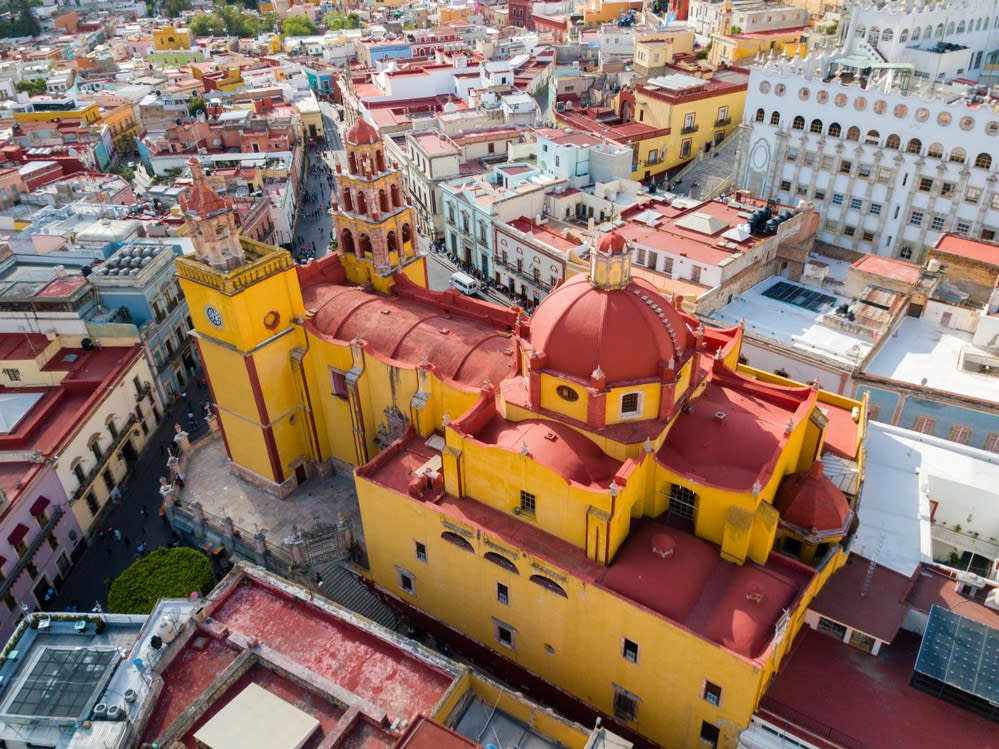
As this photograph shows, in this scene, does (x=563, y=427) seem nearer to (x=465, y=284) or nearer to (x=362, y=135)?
(x=362, y=135)

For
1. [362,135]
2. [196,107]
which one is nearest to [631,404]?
[362,135]

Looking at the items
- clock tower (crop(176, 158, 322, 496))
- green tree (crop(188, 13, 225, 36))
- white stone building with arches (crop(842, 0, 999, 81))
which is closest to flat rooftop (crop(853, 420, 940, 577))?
clock tower (crop(176, 158, 322, 496))

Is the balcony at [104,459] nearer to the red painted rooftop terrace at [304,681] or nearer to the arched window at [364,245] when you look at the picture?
the red painted rooftop terrace at [304,681]

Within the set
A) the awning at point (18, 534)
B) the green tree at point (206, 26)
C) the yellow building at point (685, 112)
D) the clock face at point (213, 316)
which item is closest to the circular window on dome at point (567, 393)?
the clock face at point (213, 316)

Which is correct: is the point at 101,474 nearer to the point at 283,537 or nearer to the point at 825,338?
the point at 283,537

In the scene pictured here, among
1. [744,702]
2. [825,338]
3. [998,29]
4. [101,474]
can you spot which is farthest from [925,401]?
[998,29]

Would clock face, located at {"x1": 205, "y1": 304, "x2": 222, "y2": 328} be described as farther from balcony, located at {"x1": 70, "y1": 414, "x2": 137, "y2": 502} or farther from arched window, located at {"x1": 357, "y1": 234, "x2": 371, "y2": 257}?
balcony, located at {"x1": 70, "y1": 414, "x2": 137, "y2": 502}
